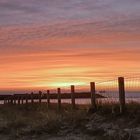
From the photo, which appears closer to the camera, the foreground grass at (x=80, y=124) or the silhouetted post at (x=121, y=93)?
the foreground grass at (x=80, y=124)

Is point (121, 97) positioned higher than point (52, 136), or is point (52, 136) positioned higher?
point (121, 97)

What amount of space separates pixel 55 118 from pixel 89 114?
159cm

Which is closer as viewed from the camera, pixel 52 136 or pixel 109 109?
pixel 52 136

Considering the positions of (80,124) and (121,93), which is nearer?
(80,124)

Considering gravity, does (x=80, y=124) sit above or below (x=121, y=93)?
below

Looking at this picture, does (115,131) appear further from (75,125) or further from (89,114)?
(89,114)

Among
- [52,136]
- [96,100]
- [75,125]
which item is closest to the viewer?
[52,136]

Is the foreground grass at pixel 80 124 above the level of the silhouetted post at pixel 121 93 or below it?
below

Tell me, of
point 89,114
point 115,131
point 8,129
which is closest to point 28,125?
point 8,129

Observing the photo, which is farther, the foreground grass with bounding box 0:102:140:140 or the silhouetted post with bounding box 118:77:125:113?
the silhouetted post with bounding box 118:77:125:113

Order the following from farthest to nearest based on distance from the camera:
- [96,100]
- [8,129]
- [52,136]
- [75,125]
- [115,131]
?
[96,100] → [8,129] → [75,125] → [52,136] → [115,131]

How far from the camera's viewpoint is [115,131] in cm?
1725

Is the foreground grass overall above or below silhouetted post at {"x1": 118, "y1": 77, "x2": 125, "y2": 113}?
below

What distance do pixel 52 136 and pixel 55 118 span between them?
11.3 ft
